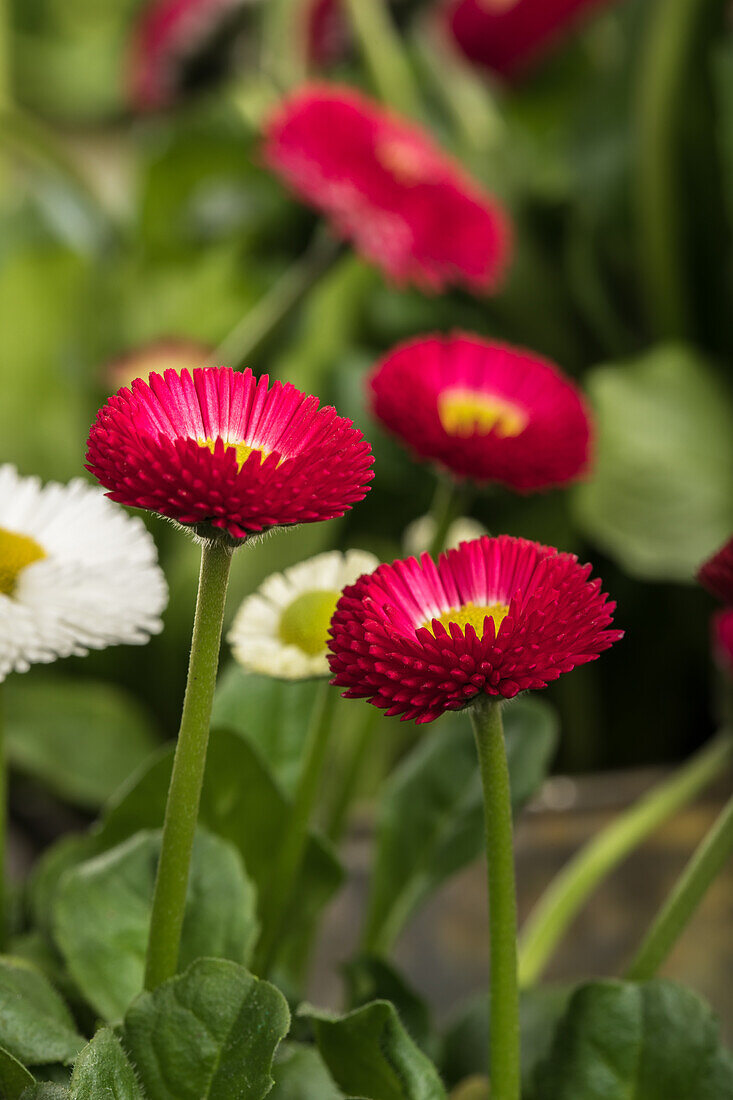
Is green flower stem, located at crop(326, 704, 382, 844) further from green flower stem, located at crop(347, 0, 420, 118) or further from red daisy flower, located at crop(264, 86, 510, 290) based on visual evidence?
green flower stem, located at crop(347, 0, 420, 118)

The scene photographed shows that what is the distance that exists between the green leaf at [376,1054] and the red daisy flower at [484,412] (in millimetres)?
109

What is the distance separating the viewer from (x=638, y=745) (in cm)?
66

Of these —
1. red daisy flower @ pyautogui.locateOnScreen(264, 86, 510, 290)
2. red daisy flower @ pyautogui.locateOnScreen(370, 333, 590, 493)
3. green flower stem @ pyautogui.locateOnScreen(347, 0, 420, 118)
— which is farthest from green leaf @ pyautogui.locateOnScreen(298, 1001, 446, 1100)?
green flower stem @ pyautogui.locateOnScreen(347, 0, 420, 118)

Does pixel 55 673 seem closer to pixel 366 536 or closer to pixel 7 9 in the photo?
pixel 366 536

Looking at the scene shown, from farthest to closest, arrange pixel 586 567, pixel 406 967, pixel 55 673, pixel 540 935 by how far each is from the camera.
Answer: pixel 55 673 < pixel 406 967 < pixel 540 935 < pixel 586 567

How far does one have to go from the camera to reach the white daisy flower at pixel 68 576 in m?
0.20

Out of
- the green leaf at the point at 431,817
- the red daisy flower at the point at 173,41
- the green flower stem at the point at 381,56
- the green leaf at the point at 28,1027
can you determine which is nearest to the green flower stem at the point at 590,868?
the green leaf at the point at 431,817

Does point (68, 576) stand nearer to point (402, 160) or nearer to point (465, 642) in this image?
point (465, 642)

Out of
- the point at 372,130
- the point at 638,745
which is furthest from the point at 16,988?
the point at 638,745

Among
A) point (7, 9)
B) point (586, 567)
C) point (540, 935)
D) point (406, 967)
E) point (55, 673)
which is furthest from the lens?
point (7, 9)

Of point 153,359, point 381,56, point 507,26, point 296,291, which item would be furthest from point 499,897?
point 507,26

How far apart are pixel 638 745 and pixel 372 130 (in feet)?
1.18

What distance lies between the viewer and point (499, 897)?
201 mm

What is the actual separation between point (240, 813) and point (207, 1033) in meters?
0.09
